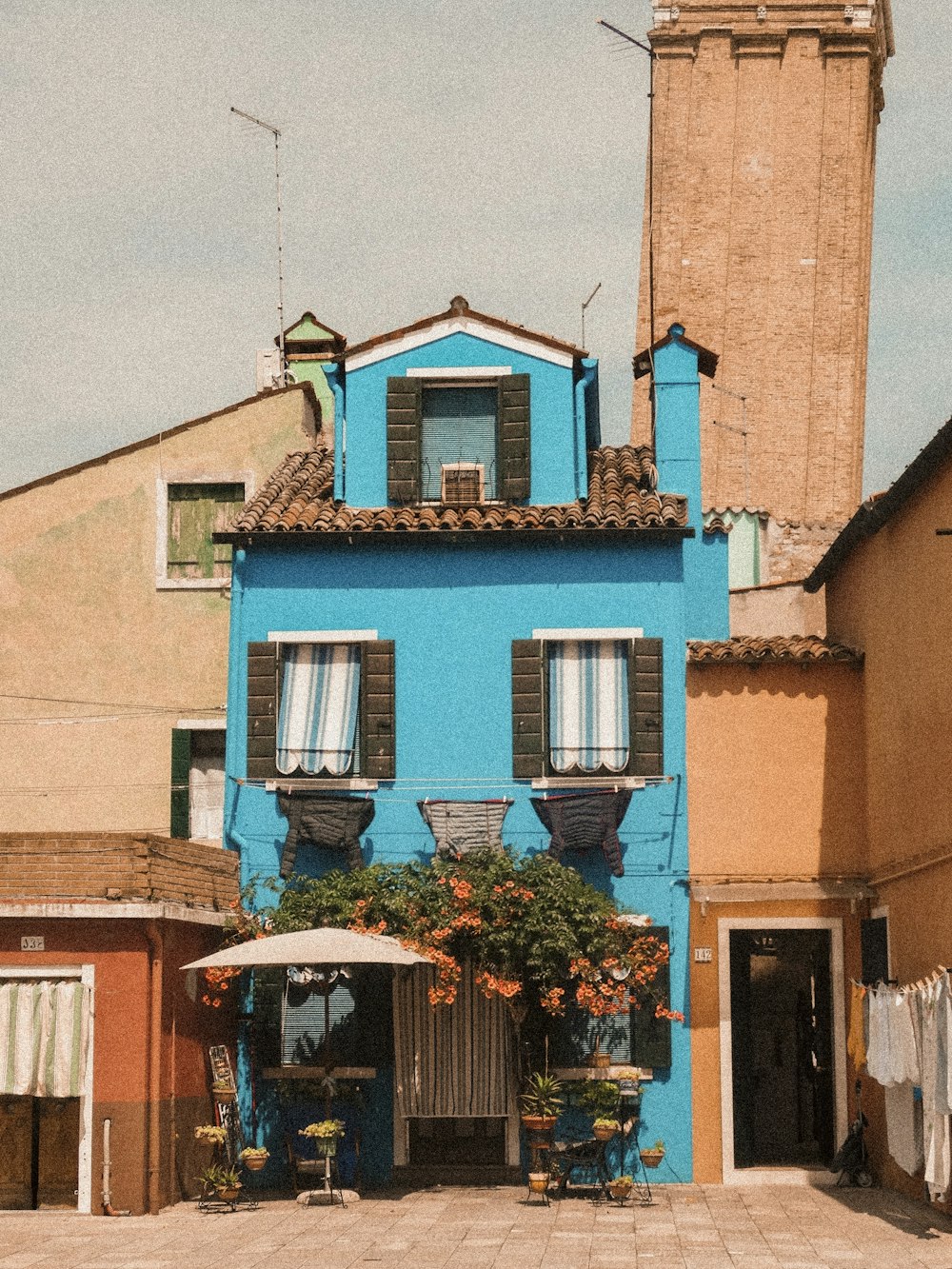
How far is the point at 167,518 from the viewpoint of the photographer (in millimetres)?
26125

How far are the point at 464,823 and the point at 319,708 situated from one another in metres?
2.02

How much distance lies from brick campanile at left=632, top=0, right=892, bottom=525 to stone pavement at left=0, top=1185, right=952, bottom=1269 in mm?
24589

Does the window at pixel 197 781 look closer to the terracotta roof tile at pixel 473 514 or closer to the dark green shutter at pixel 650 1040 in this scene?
the terracotta roof tile at pixel 473 514

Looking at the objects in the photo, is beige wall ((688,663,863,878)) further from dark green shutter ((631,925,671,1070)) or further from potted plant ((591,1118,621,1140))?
potted plant ((591,1118,621,1140))

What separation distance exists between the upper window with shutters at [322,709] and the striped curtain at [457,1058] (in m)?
2.32

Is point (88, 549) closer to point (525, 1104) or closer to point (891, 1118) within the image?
point (525, 1104)

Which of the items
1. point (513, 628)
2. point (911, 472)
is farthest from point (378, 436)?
point (911, 472)

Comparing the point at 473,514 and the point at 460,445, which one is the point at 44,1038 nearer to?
the point at 473,514

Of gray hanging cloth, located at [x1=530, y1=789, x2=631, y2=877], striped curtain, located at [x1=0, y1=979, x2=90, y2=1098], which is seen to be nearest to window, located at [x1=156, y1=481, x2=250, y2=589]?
gray hanging cloth, located at [x1=530, y1=789, x2=631, y2=877]

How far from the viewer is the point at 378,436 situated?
22984mm

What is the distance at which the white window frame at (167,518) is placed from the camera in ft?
84.8

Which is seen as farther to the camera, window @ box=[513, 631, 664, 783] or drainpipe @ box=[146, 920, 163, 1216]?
window @ box=[513, 631, 664, 783]

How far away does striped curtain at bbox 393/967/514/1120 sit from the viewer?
20.9 m

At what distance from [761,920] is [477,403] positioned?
21.5 feet
